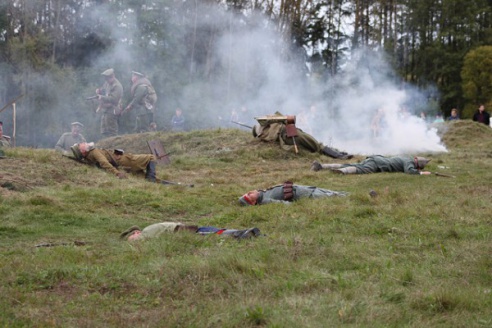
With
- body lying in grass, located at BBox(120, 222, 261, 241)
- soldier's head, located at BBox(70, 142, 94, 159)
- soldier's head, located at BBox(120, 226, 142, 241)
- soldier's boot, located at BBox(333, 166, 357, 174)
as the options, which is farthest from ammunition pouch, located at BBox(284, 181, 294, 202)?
soldier's head, located at BBox(70, 142, 94, 159)

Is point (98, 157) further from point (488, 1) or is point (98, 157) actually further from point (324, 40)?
point (488, 1)

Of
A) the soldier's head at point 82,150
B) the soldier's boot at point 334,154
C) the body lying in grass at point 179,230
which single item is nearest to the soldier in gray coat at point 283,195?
the body lying in grass at point 179,230

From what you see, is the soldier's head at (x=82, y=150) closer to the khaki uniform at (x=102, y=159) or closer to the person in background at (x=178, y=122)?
the khaki uniform at (x=102, y=159)

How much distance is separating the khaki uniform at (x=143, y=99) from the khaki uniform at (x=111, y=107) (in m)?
0.50

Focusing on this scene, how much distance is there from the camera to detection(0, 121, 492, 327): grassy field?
147 inches

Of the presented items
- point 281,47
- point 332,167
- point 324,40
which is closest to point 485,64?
point 324,40

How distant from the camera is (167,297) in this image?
13.5 feet

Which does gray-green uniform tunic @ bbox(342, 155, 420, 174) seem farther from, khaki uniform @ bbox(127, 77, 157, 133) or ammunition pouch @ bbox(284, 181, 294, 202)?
khaki uniform @ bbox(127, 77, 157, 133)

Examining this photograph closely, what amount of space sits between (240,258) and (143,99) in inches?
608

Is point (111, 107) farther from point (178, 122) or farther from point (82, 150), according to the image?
point (82, 150)

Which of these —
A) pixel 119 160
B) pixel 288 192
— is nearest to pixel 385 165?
pixel 288 192

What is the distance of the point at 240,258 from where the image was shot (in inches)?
187

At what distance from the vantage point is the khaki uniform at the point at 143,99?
1950 cm

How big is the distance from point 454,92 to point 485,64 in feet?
11.6
